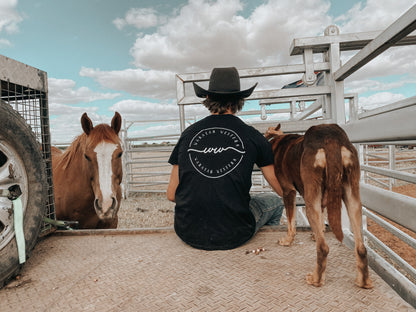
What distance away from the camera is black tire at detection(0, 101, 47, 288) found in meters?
1.66

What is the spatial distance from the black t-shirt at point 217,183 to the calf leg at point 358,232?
2.27ft

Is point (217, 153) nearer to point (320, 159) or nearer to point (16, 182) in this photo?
point (320, 159)

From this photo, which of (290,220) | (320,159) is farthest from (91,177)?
(320,159)

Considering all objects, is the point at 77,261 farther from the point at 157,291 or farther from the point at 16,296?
the point at 157,291

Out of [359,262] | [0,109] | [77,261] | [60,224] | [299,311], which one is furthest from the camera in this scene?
[60,224]

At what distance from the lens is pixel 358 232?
1.43 m

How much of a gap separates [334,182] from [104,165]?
2.12 meters

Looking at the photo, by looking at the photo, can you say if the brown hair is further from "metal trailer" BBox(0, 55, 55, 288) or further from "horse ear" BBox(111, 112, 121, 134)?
"horse ear" BBox(111, 112, 121, 134)

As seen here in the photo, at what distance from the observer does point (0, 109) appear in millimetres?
1679

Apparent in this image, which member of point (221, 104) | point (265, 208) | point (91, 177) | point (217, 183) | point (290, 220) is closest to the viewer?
point (217, 183)

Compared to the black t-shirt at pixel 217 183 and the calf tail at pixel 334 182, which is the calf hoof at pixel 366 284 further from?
the black t-shirt at pixel 217 183

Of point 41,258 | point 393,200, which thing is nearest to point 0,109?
point 41,258

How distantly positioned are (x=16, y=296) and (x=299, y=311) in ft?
4.79

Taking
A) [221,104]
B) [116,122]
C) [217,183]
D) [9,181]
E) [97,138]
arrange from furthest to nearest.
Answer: [116,122], [97,138], [221,104], [217,183], [9,181]
